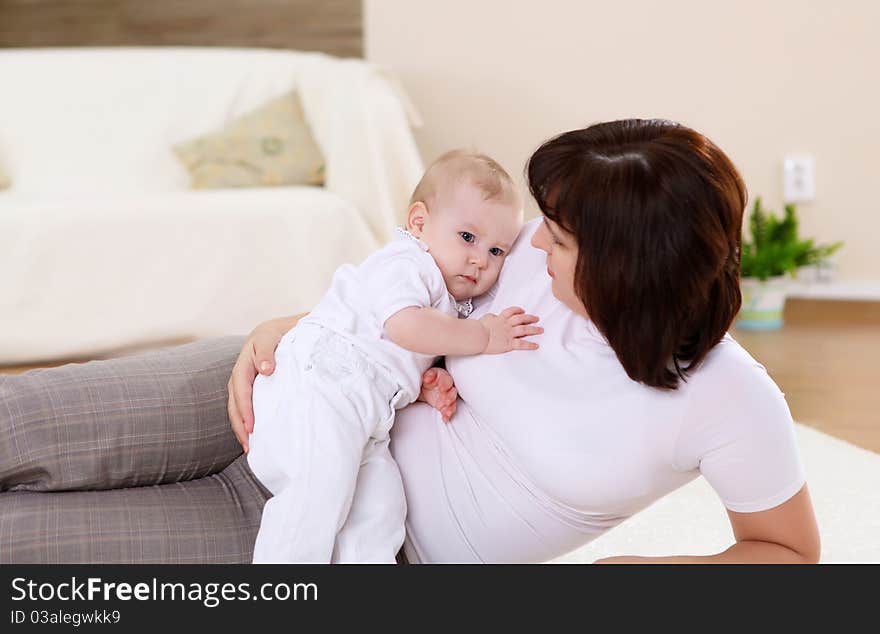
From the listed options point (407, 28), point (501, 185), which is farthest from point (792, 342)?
point (501, 185)

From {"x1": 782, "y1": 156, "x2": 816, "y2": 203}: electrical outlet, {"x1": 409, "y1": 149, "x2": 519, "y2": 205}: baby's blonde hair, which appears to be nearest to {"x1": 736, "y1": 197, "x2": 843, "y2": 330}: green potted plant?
{"x1": 782, "y1": 156, "x2": 816, "y2": 203}: electrical outlet

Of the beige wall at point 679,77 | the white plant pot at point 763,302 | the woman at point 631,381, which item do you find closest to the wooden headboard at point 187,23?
the beige wall at point 679,77

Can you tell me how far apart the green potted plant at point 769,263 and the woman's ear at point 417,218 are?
2596 mm

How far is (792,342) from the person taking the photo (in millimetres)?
3543

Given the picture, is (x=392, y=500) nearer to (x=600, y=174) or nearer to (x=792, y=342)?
(x=600, y=174)

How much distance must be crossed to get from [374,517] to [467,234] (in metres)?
0.36

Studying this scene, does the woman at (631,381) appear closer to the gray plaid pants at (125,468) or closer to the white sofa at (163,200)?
the gray plaid pants at (125,468)

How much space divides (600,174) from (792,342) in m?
2.71

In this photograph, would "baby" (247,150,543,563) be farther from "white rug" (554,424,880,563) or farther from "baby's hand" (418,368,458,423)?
"white rug" (554,424,880,563)

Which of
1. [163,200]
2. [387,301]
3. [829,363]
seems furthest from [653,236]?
[163,200]

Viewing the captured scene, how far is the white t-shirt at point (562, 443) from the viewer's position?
1.04 meters

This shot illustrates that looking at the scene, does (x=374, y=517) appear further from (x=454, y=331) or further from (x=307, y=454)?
(x=454, y=331)

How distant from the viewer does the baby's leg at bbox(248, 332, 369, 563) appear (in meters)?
1.15
